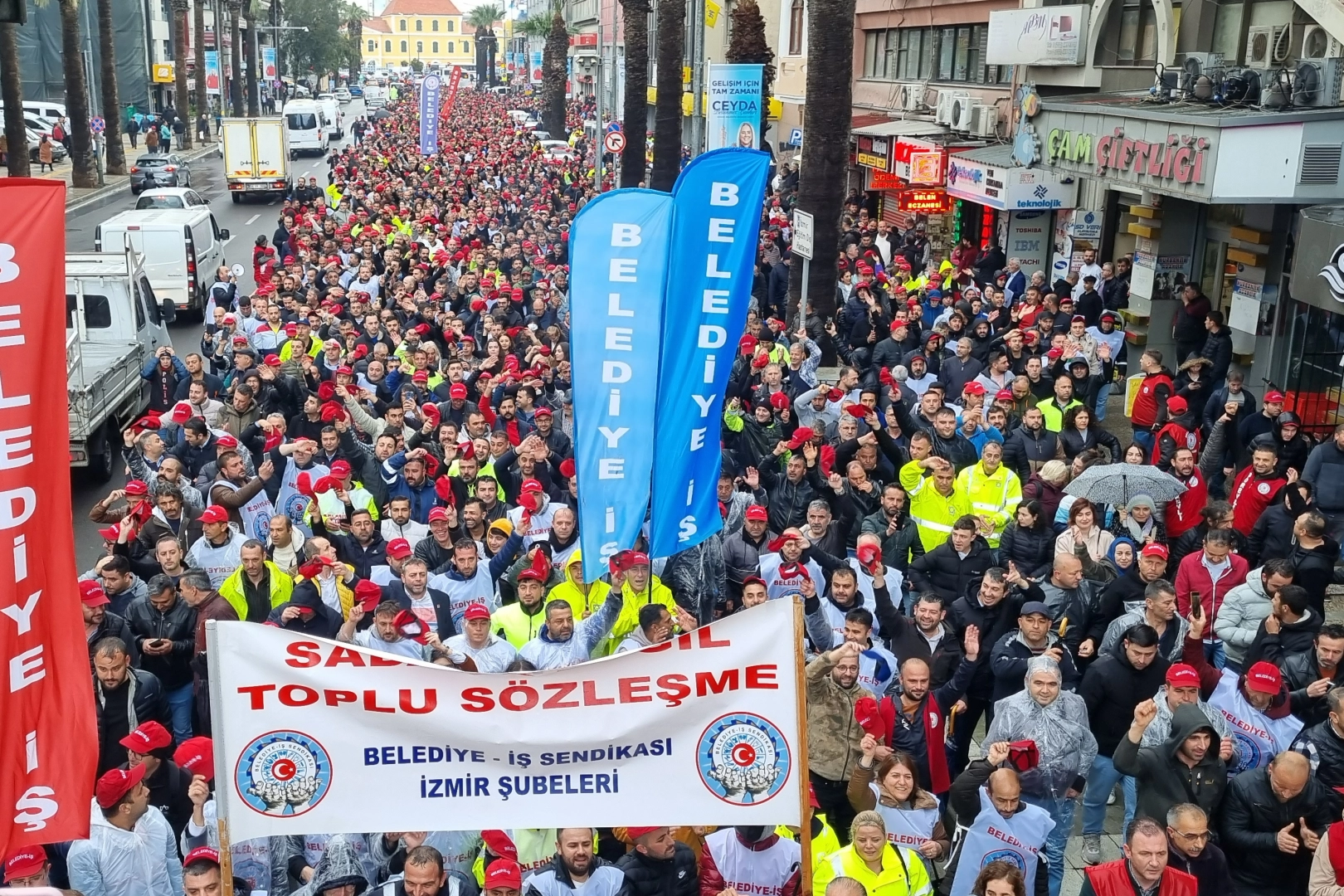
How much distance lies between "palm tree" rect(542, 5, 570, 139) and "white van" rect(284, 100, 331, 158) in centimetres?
982

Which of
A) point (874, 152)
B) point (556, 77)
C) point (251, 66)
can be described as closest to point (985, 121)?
point (874, 152)

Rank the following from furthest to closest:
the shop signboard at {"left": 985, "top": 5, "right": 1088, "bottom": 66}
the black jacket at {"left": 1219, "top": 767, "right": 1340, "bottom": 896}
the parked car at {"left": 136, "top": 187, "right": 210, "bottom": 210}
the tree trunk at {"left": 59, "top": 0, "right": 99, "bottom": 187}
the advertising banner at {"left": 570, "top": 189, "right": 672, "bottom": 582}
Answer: the tree trunk at {"left": 59, "top": 0, "right": 99, "bottom": 187}
the parked car at {"left": 136, "top": 187, "right": 210, "bottom": 210}
the shop signboard at {"left": 985, "top": 5, "right": 1088, "bottom": 66}
the advertising banner at {"left": 570, "top": 189, "right": 672, "bottom": 582}
the black jacket at {"left": 1219, "top": 767, "right": 1340, "bottom": 896}

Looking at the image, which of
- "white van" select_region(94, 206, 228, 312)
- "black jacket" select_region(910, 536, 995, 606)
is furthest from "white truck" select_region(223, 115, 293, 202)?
"black jacket" select_region(910, 536, 995, 606)

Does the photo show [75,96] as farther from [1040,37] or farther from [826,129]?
[826,129]

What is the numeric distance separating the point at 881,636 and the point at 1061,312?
368 inches

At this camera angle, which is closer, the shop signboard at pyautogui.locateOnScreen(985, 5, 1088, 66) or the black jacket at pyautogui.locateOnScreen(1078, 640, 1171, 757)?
the black jacket at pyautogui.locateOnScreen(1078, 640, 1171, 757)

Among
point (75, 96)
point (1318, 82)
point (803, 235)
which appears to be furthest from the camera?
point (75, 96)

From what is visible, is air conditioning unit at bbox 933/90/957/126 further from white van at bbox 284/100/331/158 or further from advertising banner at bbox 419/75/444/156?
white van at bbox 284/100/331/158

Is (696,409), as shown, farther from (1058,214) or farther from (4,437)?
(1058,214)

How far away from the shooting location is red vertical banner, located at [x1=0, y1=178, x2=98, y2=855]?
5.02 meters

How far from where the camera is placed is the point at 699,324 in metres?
8.24

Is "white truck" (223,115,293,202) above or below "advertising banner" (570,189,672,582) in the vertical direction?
below

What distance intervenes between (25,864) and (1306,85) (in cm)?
1350

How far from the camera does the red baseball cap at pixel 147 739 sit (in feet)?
21.9
